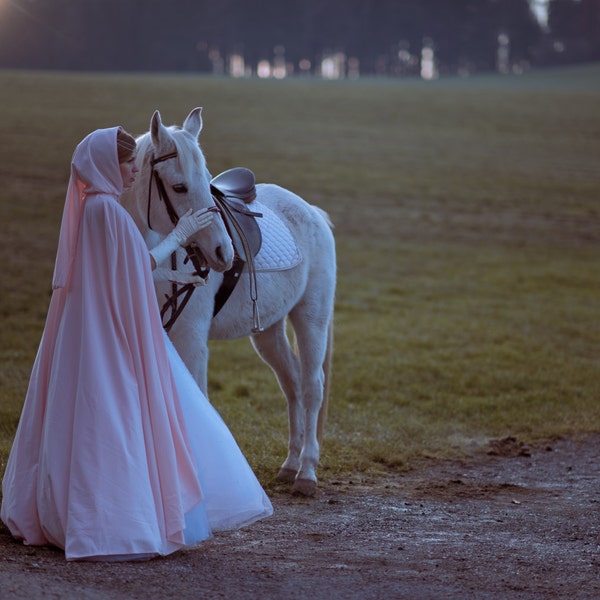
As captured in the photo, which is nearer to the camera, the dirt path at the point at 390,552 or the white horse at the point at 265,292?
the dirt path at the point at 390,552

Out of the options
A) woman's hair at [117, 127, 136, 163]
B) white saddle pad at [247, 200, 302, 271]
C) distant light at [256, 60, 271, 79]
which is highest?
distant light at [256, 60, 271, 79]

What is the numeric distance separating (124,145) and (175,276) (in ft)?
2.57

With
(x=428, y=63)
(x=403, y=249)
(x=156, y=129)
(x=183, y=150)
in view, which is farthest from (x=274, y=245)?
(x=428, y=63)

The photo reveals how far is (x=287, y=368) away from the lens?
24.5 feet

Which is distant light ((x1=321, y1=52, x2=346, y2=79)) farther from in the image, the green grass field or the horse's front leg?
the horse's front leg

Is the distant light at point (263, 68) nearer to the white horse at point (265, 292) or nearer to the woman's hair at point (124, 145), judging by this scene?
the white horse at point (265, 292)

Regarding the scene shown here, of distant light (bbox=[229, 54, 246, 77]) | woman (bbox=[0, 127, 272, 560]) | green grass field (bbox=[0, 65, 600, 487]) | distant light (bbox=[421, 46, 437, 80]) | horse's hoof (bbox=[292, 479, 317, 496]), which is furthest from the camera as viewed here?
distant light (bbox=[421, 46, 437, 80])

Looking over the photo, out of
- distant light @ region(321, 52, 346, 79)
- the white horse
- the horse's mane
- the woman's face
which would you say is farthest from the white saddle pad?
distant light @ region(321, 52, 346, 79)

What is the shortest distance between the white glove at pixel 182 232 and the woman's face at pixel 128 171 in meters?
0.33

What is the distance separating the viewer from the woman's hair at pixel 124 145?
491cm

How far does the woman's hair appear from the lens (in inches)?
193

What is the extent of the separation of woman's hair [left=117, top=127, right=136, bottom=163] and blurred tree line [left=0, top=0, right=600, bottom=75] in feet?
207

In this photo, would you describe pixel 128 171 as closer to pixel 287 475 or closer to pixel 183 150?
pixel 183 150

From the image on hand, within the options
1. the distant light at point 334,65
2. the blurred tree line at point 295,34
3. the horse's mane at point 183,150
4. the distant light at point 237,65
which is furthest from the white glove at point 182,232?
the distant light at point 334,65
